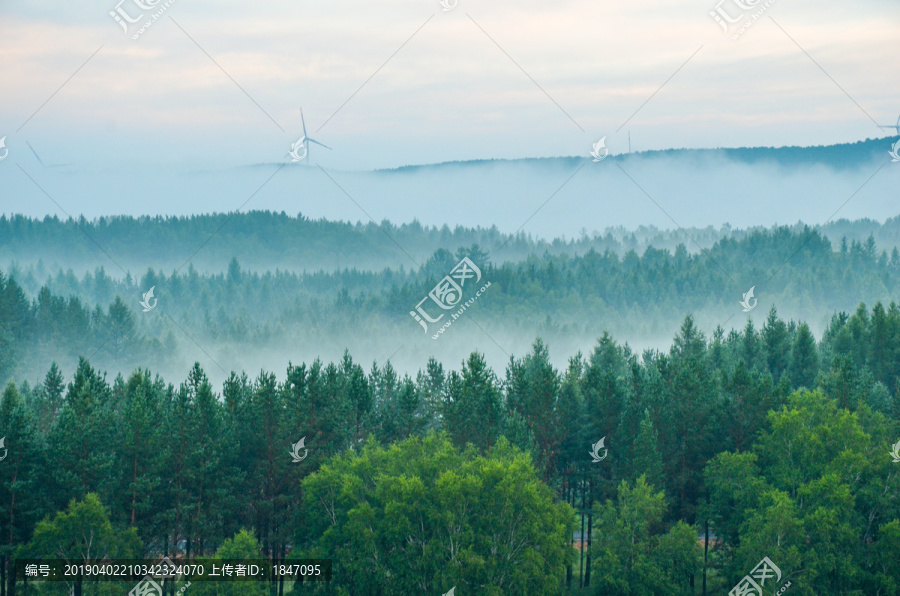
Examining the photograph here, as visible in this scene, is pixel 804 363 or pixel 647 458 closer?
pixel 647 458

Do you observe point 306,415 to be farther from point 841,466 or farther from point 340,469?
point 841,466

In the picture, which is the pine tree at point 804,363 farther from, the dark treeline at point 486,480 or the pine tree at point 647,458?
the pine tree at point 647,458

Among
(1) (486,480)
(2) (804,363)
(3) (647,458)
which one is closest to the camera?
(1) (486,480)

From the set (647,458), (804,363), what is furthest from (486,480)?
(804,363)

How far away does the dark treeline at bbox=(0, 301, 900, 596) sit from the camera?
157 feet

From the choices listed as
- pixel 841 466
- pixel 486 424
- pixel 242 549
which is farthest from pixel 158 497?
pixel 841 466

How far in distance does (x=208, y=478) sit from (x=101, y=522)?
7457 mm

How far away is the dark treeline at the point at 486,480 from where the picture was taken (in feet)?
157

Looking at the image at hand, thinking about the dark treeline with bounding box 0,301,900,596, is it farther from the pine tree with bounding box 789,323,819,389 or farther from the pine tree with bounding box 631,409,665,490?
the pine tree with bounding box 789,323,819,389

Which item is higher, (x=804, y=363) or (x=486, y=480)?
(x=804, y=363)

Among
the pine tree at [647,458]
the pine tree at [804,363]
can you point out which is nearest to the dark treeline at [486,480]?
the pine tree at [647,458]

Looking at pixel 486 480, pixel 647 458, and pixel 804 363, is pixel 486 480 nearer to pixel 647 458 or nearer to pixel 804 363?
pixel 647 458

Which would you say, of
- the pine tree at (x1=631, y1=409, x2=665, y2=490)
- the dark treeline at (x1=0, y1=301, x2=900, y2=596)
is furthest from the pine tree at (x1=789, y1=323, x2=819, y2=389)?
the pine tree at (x1=631, y1=409, x2=665, y2=490)

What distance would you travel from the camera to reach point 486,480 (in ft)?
159
